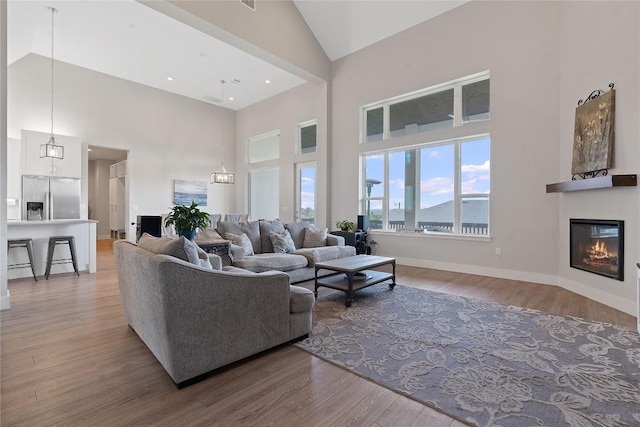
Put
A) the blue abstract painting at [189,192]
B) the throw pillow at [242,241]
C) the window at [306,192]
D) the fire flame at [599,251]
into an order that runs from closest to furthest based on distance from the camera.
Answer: the fire flame at [599,251], the throw pillow at [242,241], the window at [306,192], the blue abstract painting at [189,192]

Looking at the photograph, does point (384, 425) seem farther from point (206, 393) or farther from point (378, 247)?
point (378, 247)

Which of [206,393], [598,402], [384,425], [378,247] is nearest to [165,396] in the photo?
[206,393]

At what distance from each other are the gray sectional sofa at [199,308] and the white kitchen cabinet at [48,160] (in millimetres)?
5702

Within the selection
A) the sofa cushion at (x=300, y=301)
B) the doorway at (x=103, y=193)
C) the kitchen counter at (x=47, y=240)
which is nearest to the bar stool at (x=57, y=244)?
the kitchen counter at (x=47, y=240)

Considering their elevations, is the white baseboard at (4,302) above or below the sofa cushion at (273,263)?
below

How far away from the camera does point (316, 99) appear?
7.94m

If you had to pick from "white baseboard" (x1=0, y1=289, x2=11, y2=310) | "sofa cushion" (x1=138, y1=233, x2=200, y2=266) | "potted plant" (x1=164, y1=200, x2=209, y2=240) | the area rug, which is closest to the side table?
"potted plant" (x1=164, y1=200, x2=209, y2=240)

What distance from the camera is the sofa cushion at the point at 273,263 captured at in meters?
4.07

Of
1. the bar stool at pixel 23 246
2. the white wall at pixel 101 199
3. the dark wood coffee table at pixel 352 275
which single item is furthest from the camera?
the white wall at pixel 101 199

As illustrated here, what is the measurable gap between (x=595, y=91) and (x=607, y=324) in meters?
2.86

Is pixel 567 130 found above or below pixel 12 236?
above

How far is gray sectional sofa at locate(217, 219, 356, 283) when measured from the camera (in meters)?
4.22

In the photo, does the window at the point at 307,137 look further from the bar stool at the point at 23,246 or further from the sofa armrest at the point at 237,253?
the bar stool at the point at 23,246

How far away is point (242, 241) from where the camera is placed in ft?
14.8
